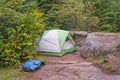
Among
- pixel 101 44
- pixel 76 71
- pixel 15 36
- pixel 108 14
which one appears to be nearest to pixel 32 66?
pixel 76 71

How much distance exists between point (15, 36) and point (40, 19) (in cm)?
171

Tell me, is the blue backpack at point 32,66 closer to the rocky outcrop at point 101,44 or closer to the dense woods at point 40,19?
the dense woods at point 40,19

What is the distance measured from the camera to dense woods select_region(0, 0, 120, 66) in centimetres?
920

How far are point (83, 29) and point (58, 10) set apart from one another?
1717 mm

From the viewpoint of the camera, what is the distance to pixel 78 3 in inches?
578

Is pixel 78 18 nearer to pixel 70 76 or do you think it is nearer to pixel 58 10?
pixel 58 10

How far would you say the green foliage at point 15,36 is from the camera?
29.3 ft

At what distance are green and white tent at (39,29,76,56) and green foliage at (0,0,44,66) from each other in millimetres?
919

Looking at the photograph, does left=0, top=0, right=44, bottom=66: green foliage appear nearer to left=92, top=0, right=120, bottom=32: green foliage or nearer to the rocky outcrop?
the rocky outcrop

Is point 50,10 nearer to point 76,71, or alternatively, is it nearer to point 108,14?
point 108,14

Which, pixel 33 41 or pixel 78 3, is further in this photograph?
pixel 78 3

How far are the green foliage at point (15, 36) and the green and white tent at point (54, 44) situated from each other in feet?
3.02

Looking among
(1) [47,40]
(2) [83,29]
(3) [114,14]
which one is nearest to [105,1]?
(3) [114,14]

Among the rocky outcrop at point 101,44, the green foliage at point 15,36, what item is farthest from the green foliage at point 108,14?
the green foliage at point 15,36
